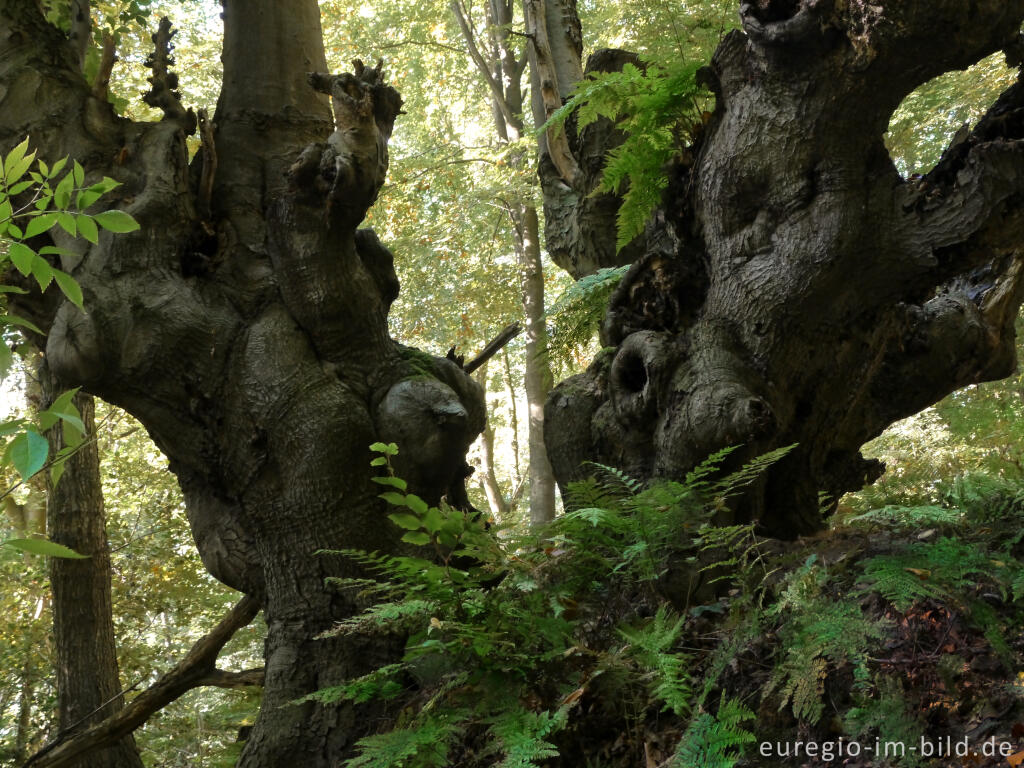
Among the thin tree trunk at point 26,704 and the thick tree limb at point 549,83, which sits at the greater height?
the thick tree limb at point 549,83

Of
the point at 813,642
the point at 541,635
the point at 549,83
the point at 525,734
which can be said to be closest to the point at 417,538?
the point at 541,635

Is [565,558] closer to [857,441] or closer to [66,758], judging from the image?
[857,441]

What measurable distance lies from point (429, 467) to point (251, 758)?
1445mm

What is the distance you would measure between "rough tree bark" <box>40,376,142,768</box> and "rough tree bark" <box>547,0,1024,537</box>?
416cm

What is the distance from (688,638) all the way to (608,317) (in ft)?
5.90

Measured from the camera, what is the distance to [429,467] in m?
3.89

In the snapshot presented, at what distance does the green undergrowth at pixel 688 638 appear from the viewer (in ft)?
6.85

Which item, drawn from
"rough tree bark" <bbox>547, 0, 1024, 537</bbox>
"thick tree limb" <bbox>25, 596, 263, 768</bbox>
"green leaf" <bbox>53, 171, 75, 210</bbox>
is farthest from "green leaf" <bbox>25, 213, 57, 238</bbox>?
"thick tree limb" <bbox>25, 596, 263, 768</bbox>

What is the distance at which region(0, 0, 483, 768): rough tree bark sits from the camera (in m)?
3.65

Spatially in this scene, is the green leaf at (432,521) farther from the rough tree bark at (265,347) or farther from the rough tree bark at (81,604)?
the rough tree bark at (81,604)

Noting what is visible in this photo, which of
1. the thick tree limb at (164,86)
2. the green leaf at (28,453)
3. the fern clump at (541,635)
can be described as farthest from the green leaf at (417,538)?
the thick tree limb at (164,86)

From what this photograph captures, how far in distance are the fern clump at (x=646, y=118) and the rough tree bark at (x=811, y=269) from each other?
110 millimetres

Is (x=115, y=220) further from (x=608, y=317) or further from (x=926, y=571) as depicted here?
(x=608, y=317)

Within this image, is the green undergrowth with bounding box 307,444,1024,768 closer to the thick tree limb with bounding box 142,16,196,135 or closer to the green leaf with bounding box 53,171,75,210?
the green leaf with bounding box 53,171,75,210
